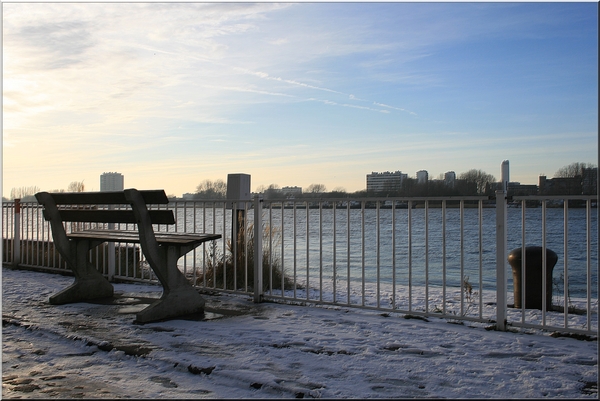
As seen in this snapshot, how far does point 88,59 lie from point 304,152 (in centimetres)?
1469

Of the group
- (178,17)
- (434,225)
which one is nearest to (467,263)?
(178,17)

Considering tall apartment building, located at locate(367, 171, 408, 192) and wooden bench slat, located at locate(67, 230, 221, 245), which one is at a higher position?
tall apartment building, located at locate(367, 171, 408, 192)

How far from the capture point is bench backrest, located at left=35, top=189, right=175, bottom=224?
14.0 ft

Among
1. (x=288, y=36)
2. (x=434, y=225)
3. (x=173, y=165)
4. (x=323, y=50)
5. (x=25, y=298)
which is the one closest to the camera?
(x=25, y=298)

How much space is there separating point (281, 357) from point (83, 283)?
293cm

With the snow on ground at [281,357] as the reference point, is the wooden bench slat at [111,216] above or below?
above

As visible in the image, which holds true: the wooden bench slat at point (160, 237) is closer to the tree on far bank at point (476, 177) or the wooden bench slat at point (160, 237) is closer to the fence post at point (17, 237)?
the fence post at point (17, 237)

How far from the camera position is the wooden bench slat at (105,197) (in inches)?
165

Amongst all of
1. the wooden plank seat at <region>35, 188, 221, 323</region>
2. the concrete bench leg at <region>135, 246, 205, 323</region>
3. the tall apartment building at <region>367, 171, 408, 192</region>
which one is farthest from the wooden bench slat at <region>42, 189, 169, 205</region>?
the tall apartment building at <region>367, 171, 408, 192</region>

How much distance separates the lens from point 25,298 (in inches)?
209

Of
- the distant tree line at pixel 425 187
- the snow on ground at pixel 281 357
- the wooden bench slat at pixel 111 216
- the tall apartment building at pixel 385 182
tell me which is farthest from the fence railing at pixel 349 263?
the tall apartment building at pixel 385 182

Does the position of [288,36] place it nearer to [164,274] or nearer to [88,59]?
[88,59]

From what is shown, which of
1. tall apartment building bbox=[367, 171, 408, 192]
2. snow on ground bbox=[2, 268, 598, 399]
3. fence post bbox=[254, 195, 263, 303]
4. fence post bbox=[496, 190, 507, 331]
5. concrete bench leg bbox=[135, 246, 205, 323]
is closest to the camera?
snow on ground bbox=[2, 268, 598, 399]

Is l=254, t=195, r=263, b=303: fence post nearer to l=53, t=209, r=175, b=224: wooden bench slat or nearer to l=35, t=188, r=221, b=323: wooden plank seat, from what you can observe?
l=35, t=188, r=221, b=323: wooden plank seat
